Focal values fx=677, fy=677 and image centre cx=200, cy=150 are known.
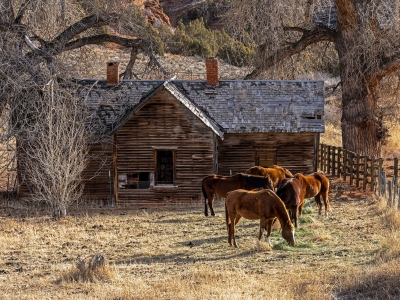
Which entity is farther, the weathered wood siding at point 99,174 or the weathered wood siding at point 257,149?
the weathered wood siding at point 257,149

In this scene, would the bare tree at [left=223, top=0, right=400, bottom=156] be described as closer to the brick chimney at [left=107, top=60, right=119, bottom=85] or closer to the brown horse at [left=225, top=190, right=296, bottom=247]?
the brick chimney at [left=107, top=60, right=119, bottom=85]

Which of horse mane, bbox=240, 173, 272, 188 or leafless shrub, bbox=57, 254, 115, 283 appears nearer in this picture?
leafless shrub, bbox=57, 254, 115, 283

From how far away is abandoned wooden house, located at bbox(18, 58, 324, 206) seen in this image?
24.1m

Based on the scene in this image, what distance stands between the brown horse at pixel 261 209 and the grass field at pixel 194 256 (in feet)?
1.33

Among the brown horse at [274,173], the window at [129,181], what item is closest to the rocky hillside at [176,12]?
the window at [129,181]

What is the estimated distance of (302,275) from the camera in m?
12.6

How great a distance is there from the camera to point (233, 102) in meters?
25.7

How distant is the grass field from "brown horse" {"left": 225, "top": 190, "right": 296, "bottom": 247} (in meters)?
0.41

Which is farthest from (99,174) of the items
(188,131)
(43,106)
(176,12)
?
(176,12)

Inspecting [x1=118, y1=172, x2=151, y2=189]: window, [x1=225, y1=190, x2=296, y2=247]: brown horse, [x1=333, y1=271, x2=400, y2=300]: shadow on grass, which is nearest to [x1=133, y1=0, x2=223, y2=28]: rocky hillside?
[x1=118, y1=172, x2=151, y2=189]: window

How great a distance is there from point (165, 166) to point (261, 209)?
1143 centimetres

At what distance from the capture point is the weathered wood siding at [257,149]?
25594 millimetres

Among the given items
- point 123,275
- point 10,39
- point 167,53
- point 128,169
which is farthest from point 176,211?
point 167,53

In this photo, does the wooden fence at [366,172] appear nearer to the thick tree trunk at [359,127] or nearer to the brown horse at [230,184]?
the thick tree trunk at [359,127]
